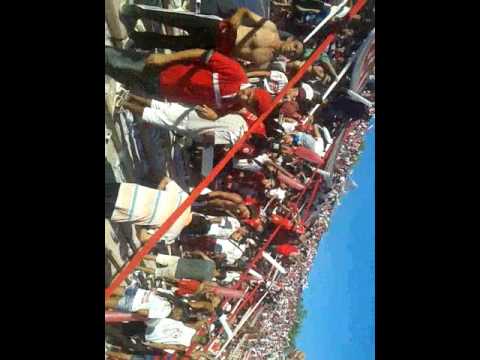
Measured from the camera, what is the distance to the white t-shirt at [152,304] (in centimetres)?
340

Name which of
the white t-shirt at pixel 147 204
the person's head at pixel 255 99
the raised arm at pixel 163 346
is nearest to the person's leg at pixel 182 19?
the person's head at pixel 255 99

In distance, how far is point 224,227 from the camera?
137 inches

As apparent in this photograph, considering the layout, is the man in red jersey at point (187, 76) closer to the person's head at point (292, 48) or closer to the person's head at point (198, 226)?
the person's head at point (292, 48)

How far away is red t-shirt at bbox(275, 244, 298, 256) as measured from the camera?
3.58m

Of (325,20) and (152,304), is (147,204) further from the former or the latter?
(325,20)

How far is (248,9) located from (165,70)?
21.2 inches

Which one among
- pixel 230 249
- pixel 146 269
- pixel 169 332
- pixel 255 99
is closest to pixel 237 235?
pixel 230 249

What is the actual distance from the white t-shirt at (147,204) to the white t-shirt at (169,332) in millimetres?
488

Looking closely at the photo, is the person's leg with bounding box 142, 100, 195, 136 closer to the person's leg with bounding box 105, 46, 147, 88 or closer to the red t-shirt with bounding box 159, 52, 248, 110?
the red t-shirt with bounding box 159, 52, 248, 110

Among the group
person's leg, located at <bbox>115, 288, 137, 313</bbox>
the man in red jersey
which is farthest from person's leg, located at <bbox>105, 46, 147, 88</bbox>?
person's leg, located at <bbox>115, 288, 137, 313</bbox>

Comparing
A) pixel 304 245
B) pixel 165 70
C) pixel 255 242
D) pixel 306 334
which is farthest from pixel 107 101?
pixel 306 334


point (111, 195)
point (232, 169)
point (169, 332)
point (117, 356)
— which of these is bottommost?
point (117, 356)

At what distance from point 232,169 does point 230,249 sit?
0.45 m

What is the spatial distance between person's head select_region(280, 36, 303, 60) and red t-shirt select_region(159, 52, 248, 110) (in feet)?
0.83
